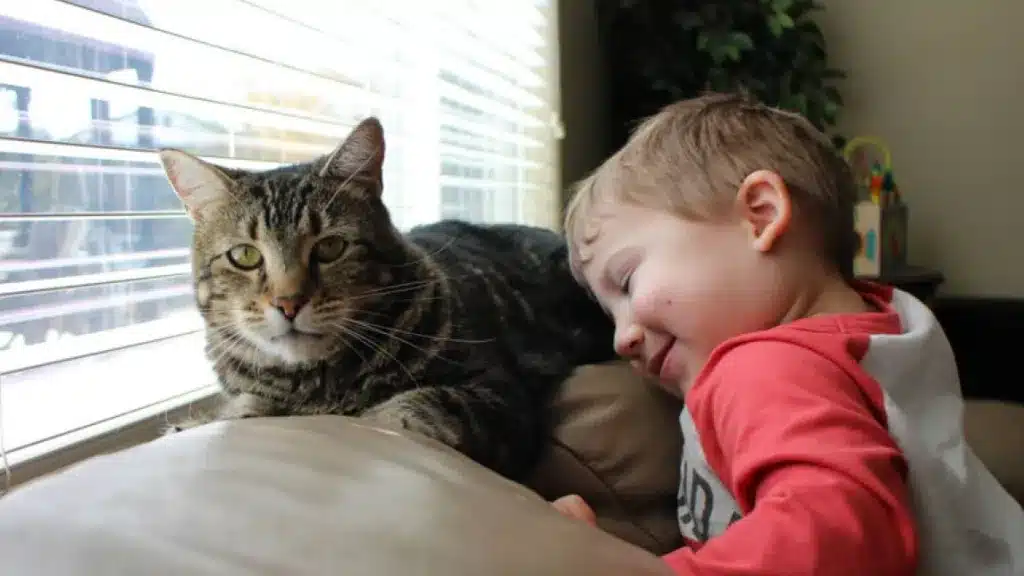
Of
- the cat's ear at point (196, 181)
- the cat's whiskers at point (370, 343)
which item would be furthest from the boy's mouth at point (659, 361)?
the cat's ear at point (196, 181)

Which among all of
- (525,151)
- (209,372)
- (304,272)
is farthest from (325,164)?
(525,151)

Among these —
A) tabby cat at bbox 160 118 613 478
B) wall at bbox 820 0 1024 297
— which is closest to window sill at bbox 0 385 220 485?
tabby cat at bbox 160 118 613 478

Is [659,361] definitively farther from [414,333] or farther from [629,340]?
[414,333]

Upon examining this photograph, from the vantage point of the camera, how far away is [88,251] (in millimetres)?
1022

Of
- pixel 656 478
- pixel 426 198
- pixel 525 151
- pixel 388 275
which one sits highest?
pixel 525 151

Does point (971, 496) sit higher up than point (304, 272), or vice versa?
point (304, 272)

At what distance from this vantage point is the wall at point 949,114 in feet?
9.85

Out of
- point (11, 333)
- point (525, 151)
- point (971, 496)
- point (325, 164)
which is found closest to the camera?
point (971, 496)

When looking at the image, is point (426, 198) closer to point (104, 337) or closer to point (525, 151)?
point (525, 151)

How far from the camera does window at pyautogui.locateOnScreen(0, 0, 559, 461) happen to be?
0.92m

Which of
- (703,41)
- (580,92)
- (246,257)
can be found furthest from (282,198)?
(703,41)

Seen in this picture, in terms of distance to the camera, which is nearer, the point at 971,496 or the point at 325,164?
the point at 971,496

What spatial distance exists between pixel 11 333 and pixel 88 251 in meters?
0.13

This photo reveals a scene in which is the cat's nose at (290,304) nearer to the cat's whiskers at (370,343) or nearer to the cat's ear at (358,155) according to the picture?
the cat's whiskers at (370,343)
